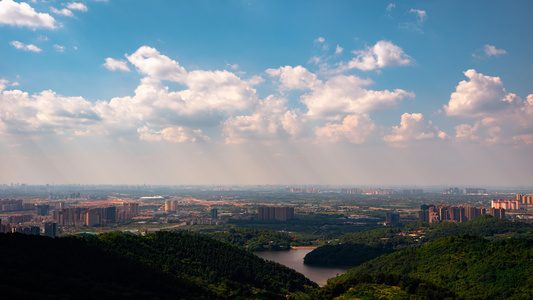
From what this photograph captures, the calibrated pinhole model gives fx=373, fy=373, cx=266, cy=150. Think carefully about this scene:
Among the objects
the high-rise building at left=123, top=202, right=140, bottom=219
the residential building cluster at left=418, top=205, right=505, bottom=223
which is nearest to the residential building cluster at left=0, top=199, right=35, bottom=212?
the high-rise building at left=123, top=202, right=140, bottom=219

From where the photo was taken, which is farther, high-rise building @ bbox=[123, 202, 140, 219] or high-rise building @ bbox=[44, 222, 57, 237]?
high-rise building @ bbox=[123, 202, 140, 219]

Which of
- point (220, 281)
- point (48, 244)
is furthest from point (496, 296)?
point (48, 244)

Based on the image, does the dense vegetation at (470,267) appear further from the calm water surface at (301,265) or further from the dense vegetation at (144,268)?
the dense vegetation at (144,268)

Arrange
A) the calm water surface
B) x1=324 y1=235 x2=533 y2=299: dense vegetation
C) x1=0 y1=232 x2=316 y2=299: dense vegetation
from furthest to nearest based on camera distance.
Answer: the calm water surface, x1=324 y1=235 x2=533 y2=299: dense vegetation, x1=0 y1=232 x2=316 y2=299: dense vegetation

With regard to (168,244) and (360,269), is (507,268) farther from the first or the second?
(168,244)

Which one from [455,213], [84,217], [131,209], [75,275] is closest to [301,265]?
[75,275]

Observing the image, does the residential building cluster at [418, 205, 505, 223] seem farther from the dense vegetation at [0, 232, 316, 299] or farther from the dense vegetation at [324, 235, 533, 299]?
the dense vegetation at [0, 232, 316, 299]
